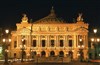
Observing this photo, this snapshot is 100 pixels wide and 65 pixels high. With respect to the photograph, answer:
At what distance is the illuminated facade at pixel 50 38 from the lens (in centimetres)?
14888

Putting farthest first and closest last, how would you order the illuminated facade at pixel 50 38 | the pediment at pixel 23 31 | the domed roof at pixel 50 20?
the domed roof at pixel 50 20 < the pediment at pixel 23 31 < the illuminated facade at pixel 50 38

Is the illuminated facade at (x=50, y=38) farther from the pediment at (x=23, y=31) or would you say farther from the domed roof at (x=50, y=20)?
the domed roof at (x=50, y=20)

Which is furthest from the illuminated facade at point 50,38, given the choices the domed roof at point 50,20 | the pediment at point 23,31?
the domed roof at point 50,20

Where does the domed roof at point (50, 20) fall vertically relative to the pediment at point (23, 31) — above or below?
above

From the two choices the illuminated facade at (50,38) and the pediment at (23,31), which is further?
the pediment at (23,31)

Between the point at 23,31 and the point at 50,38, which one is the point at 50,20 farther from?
the point at 23,31

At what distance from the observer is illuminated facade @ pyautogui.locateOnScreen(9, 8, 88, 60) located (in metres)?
149

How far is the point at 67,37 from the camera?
15088 cm

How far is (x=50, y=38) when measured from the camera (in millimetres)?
151375

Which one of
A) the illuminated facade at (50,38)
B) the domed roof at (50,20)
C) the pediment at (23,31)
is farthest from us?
the domed roof at (50,20)

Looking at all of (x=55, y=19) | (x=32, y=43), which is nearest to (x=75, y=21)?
(x=55, y=19)

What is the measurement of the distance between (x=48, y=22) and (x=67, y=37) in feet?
33.2

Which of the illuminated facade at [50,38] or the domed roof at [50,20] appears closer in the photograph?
the illuminated facade at [50,38]

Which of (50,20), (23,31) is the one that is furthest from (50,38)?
(23,31)
